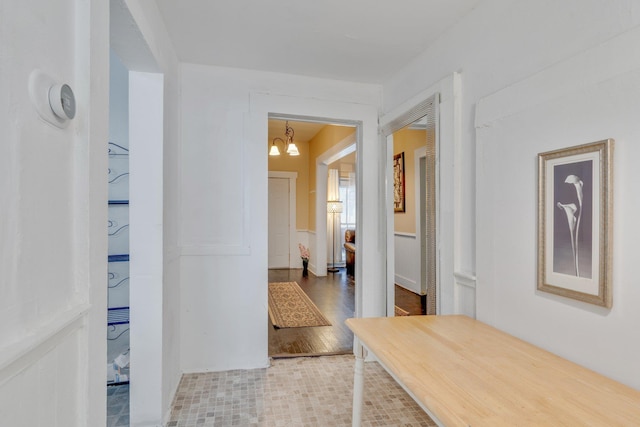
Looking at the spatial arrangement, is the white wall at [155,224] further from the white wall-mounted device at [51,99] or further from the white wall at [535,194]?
the white wall at [535,194]

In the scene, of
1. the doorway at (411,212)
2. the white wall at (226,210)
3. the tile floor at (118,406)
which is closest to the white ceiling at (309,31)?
the white wall at (226,210)

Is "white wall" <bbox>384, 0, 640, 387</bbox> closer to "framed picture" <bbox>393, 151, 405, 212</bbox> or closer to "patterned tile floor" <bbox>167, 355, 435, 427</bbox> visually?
"patterned tile floor" <bbox>167, 355, 435, 427</bbox>

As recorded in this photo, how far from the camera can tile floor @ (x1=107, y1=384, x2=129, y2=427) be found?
Answer: 2.00 m

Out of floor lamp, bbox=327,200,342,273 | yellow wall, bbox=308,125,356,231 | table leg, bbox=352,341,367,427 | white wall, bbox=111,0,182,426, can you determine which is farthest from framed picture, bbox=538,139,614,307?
floor lamp, bbox=327,200,342,273

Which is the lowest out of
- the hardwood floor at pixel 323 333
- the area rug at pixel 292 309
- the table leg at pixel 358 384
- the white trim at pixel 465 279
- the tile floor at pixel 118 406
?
the tile floor at pixel 118 406

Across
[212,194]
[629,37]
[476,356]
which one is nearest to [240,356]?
[212,194]

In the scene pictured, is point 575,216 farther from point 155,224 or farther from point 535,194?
point 155,224

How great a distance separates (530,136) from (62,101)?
5.38ft

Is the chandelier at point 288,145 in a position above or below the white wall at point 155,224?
above

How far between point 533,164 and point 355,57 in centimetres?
152

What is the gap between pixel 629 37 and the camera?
1.09m

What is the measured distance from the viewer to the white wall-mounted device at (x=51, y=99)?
30.1 inches

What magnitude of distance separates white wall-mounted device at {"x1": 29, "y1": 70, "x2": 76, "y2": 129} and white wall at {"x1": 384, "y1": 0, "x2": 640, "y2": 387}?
5.30 ft

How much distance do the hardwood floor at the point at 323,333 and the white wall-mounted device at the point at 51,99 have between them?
8.02ft
